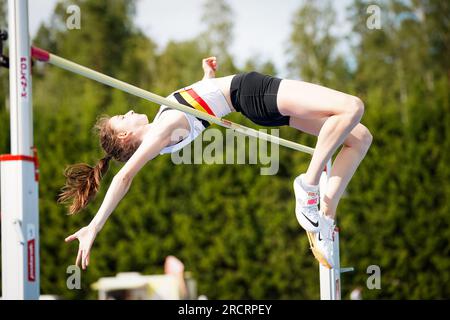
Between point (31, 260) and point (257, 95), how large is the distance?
1.85m

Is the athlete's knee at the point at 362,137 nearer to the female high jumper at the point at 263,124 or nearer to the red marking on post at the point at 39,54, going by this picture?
the female high jumper at the point at 263,124

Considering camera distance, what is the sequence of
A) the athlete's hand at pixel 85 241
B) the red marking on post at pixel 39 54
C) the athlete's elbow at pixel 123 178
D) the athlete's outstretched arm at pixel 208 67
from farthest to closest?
1. the athlete's outstretched arm at pixel 208 67
2. the athlete's elbow at pixel 123 178
3. the athlete's hand at pixel 85 241
4. the red marking on post at pixel 39 54

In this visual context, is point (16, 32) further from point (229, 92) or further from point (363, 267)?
point (363, 267)

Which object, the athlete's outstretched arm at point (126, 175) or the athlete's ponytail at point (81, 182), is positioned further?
the athlete's ponytail at point (81, 182)

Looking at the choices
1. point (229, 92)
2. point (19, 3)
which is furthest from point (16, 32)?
point (229, 92)

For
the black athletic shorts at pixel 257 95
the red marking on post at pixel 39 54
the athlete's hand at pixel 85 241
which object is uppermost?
the red marking on post at pixel 39 54

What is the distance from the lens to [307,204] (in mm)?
4309

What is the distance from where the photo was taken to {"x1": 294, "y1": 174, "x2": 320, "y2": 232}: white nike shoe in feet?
14.1

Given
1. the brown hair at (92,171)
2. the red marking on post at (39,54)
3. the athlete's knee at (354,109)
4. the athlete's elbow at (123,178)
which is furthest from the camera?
the brown hair at (92,171)

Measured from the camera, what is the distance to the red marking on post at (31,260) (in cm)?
317

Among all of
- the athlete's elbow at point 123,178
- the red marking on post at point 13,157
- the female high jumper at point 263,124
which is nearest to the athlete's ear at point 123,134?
the female high jumper at point 263,124

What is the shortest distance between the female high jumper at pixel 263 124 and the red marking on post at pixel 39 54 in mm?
831

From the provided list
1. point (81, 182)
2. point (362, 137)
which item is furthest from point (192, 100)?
point (362, 137)

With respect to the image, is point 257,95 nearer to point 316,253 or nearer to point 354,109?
point 354,109
